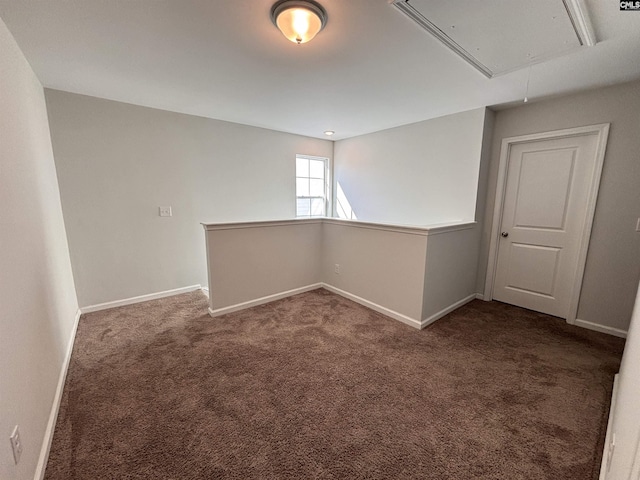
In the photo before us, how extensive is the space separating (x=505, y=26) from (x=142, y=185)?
12.3ft

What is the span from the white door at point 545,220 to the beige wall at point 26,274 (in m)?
4.29

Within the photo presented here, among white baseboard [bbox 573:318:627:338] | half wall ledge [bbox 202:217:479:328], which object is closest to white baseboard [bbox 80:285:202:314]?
half wall ledge [bbox 202:217:479:328]

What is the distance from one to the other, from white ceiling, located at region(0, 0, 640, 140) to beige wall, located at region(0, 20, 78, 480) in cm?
37

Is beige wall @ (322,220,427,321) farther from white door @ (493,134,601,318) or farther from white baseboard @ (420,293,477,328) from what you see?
white door @ (493,134,601,318)

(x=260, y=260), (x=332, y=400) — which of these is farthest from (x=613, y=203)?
(x=260, y=260)

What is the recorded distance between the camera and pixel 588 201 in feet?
8.72

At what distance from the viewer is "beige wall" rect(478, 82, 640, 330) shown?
242 cm

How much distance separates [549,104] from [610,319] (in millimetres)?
2325

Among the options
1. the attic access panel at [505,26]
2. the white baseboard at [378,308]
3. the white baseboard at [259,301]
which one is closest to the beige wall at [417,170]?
the attic access panel at [505,26]

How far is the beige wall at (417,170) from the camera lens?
327cm

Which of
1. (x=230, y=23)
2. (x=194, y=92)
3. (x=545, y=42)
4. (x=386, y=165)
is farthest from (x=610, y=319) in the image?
(x=194, y=92)

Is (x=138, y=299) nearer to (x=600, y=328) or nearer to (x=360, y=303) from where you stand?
(x=360, y=303)

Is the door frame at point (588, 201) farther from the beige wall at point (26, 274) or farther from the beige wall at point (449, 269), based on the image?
the beige wall at point (26, 274)

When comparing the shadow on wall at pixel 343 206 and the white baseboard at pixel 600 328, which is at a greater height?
the shadow on wall at pixel 343 206
